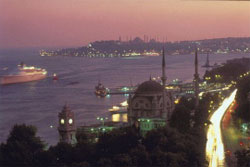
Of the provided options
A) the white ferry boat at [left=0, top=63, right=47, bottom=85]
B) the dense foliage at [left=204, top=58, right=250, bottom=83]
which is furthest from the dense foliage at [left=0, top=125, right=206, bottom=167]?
the white ferry boat at [left=0, top=63, right=47, bottom=85]

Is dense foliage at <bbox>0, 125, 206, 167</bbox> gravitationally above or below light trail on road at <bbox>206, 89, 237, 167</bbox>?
above

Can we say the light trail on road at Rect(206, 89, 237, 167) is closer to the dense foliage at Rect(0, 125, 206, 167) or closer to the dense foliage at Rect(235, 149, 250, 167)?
the dense foliage at Rect(0, 125, 206, 167)

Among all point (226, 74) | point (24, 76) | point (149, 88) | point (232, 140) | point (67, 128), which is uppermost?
point (149, 88)

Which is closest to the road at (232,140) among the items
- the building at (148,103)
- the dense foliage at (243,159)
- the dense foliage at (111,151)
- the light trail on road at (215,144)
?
the light trail on road at (215,144)

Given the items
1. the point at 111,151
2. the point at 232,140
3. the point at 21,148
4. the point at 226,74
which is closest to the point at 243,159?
the point at 111,151

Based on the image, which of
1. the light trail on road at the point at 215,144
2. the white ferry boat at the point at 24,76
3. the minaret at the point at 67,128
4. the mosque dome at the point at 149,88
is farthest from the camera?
the white ferry boat at the point at 24,76

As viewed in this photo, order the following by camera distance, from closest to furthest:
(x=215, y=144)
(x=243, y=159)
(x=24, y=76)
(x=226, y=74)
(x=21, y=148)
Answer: (x=243, y=159) → (x=21, y=148) → (x=215, y=144) → (x=226, y=74) → (x=24, y=76)

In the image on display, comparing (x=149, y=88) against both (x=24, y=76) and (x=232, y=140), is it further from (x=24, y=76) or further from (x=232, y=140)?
(x=24, y=76)

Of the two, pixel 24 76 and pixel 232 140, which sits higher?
pixel 232 140

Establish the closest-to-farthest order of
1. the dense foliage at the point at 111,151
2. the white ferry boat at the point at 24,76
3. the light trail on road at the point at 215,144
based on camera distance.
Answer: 1. the dense foliage at the point at 111,151
2. the light trail on road at the point at 215,144
3. the white ferry boat at the point at 24,76

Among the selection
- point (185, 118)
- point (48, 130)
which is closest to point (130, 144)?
point (185, 118)

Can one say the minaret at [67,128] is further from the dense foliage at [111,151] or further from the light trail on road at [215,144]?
the light trail on road at [215,144]
